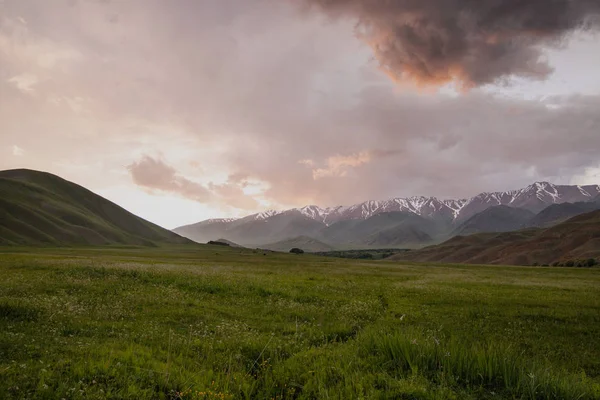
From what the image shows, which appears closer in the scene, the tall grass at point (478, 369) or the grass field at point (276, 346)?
the tall grass at point (478, 369)

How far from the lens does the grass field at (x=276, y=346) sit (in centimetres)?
892

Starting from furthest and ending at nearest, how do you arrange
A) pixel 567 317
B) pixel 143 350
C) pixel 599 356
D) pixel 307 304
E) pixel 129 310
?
pixel 307 304
pixel 567 317
pixel 129 310
pixel 599 356
pixel 143 350

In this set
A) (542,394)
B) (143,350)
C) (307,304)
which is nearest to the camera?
(542,394)

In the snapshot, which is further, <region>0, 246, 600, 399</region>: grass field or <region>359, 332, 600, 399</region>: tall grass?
<region>0, 246, 600, 399</region>: grass field

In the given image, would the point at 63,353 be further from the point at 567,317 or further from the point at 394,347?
the point at 567,317

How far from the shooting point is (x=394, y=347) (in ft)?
37.3

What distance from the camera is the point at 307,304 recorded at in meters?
25.0

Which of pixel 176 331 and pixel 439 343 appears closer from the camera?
pixel 439 343

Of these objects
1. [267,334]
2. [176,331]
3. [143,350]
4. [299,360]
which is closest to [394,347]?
[299,360]

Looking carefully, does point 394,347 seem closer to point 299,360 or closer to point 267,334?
point 299,360

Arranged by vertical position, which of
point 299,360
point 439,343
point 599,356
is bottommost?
point 599,356

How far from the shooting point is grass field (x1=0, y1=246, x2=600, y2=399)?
8.92 meters

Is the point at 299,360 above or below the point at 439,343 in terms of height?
below

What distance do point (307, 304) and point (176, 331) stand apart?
11442mm
